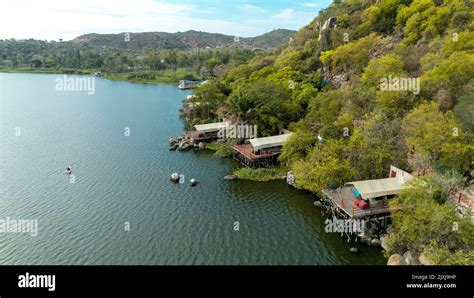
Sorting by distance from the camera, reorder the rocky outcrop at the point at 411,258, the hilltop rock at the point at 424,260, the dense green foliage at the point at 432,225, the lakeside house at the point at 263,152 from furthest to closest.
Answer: the lakeside house at the point at 263,152 → the rocky outcrop at the point at 411,258 → the hilltop rock at the point at 424,260 → the dense green foliage at the point at 432,225

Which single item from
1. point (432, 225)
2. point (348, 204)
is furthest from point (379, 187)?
point (432, 225)

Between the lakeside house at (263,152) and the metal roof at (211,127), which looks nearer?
the lakeside house at (263,152)

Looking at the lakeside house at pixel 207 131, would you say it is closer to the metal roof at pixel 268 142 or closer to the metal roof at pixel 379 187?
the metal roof at pixel 268 142

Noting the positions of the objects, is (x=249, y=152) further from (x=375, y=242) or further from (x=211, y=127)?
(x=375, y=242)

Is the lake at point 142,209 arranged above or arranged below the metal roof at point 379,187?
below

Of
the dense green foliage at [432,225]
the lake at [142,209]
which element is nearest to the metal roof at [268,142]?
the lake at [142,209]

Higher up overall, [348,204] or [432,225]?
[432,225]
